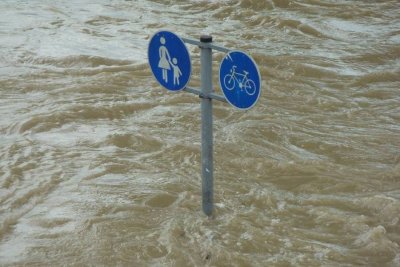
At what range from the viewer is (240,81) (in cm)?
352

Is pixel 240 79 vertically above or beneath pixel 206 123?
above

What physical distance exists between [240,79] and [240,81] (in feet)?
0.03

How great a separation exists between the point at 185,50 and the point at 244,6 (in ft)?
23.2

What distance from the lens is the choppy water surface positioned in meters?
4.16

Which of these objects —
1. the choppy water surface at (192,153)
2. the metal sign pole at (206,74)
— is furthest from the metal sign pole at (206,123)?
the choppy water surface at (192,153)

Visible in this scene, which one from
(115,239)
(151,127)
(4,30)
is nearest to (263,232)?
(115,239)

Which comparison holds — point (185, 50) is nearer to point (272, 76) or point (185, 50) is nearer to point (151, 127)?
point (151, 127)

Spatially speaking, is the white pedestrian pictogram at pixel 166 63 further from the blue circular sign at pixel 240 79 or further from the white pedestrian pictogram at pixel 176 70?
the blue circular sign at pixel 240 79

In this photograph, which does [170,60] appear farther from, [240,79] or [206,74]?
[240,79]

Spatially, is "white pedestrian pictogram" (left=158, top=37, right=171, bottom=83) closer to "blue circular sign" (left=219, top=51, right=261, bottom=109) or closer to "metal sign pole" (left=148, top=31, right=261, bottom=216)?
"metal sign pole" (left=148, top=31, right=261, bottom=216)

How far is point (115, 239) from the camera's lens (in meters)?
4.20

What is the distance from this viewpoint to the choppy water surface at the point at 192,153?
416 centimetres

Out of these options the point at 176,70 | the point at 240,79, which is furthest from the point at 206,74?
the point at 240,79

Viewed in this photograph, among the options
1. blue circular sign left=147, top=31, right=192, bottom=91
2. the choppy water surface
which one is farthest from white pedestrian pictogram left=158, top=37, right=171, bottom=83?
the choppy water surface
